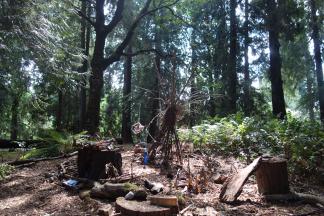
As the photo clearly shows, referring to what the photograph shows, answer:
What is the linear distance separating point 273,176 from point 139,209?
2.27 meters

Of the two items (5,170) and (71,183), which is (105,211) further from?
(5,170)

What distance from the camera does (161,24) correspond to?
16.5m

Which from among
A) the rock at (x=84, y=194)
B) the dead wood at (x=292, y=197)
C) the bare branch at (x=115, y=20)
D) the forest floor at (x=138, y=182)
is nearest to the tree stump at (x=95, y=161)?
the forest floor at (x=138, y=182)

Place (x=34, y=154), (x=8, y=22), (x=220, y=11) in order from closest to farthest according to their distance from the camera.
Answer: (x=8, y=22)
(x=34, y=154)
(x=220, y=11)

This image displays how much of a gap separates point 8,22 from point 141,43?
11566mm

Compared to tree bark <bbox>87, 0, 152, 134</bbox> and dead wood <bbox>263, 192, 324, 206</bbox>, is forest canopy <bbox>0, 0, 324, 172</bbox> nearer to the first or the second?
tree bark <bbox>87, 0, 152, 134</bbox>

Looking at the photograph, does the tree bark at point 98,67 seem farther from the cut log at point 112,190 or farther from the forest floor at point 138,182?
the cut log at point 112,190

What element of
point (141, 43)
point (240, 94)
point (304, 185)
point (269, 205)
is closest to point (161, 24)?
point (141, 43)

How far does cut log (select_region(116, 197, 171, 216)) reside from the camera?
4281 millimetres

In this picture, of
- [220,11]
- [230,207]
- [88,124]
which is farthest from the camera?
[220,11]

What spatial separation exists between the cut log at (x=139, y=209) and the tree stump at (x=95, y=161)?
186cm

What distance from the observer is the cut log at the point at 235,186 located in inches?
201

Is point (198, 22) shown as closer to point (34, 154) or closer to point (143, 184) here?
point (34, 154)

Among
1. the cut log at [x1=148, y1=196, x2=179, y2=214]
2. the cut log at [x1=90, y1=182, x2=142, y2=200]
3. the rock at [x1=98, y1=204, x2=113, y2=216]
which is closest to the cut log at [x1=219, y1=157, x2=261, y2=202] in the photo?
the cut log at [x1=148, y1=196, x2=179, y2=214]
